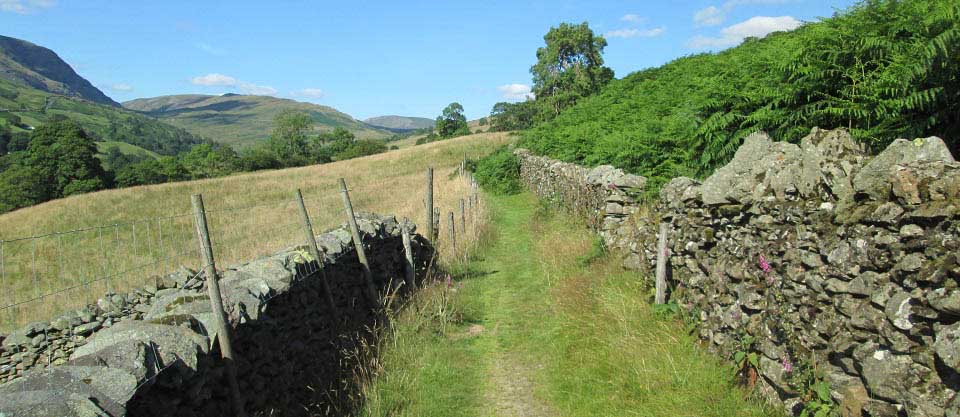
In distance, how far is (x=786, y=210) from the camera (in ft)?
14.6

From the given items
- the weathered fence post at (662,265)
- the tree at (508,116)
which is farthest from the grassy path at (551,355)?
the tree at (508,116)

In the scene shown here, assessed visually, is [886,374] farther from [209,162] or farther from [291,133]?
[291,133]

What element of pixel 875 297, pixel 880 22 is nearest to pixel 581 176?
pixel 880 22

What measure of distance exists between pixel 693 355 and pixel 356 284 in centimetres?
461

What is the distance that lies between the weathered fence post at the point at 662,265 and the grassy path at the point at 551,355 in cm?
26

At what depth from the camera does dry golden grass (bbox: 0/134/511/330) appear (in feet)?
40.5

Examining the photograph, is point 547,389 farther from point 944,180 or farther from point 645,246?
point 944,180

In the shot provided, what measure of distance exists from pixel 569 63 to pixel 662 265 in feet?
158

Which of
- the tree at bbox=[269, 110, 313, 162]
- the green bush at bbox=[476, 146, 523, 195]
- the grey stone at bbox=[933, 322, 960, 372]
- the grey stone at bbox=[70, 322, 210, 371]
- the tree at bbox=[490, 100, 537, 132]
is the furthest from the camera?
the tree at bbox=[269, 110, 313, 162]

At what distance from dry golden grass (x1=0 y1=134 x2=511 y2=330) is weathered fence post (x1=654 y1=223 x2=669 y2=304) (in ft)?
15.1

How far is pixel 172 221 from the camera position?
2220 cm

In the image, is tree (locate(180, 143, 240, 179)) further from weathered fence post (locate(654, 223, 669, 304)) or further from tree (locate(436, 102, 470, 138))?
weathered fence post (locate(654, 223, 669, 304))

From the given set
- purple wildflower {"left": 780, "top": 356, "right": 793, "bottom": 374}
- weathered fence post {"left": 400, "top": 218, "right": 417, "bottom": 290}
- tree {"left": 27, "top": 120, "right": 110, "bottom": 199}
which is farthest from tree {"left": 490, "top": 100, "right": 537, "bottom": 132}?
purple wildflower {"left": 780, "top": 356, "right": 793, "bottom": 374}

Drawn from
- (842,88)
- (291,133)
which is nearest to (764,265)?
(842,88)
